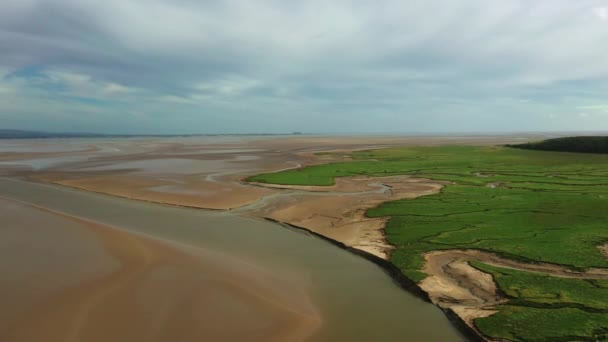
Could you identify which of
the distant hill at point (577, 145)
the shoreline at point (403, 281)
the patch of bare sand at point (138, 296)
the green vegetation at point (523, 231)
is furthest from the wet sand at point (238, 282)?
the distant hill at point (577, 145)

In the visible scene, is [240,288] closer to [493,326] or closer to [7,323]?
[7,323]

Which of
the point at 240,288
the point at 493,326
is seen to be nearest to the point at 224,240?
the point at 240,288

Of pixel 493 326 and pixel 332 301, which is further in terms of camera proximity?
pixel 332 301

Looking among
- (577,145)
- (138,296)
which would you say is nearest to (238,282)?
(138,296)

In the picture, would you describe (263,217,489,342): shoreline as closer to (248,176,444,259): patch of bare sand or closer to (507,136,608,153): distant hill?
(248,176,444,259): patch of bare sand

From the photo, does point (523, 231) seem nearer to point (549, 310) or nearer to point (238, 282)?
point (549, 310)

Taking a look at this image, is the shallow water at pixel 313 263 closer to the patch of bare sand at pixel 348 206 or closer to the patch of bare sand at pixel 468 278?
the patch of bare sand at pixel 468 278
